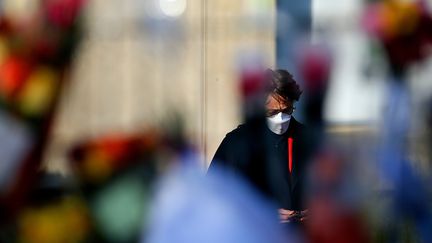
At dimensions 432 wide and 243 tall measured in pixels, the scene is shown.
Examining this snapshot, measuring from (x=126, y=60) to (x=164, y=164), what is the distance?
1.25 feet

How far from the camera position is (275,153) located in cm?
181

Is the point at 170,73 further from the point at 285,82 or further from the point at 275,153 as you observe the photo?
the point at 275,153

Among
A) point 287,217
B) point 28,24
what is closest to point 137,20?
point 28,24

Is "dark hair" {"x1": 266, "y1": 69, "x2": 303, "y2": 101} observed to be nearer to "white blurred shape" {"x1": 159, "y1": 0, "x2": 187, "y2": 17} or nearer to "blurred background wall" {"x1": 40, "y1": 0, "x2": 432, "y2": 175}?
"blurred background wall" {"x1": 40, "y1": 0, "x2": 432, "y2": 175}

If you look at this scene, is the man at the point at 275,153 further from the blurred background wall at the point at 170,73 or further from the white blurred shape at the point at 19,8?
the white blurred shape at the point at 19,8

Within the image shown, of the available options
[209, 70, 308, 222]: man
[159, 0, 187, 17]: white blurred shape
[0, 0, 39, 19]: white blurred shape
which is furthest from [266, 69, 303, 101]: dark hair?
[0, 0, 39, 19]: white blurred shape

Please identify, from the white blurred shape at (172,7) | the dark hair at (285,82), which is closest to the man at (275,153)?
the dark hair at (285,82)

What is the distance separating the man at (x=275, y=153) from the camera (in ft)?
2.74

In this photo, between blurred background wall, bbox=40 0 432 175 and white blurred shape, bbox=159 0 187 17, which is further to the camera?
white blurred shape, bbox=159 0 187 17

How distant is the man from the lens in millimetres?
836

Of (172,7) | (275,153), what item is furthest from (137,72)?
(275,153)

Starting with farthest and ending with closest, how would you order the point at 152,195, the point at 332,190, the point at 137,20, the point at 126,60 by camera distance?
the point at 126,60
the point at 137,20
the point at 152,195
the point at 332,190

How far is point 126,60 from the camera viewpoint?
1095 millimetres

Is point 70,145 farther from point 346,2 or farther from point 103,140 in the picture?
point 346,2
